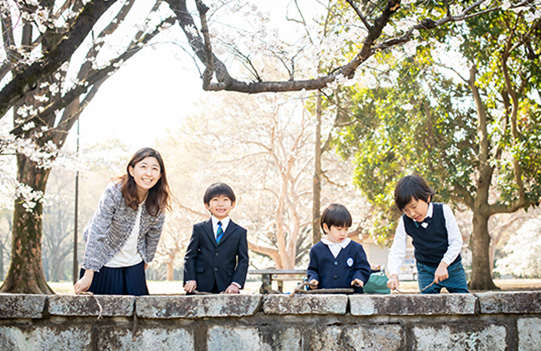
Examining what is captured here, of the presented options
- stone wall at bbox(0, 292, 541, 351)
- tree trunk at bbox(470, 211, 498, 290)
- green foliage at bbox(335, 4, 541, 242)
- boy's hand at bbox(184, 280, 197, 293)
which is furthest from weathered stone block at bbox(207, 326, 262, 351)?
tree trunk at bbox(470, 211, 498, 290)

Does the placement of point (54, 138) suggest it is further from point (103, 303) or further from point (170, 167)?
point (170, 167)

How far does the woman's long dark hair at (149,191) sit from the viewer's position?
11.7 feet

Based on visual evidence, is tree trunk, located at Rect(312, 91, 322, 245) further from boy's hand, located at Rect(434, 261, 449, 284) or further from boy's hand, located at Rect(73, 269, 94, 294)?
boy's hand, located at Rect(73, 269, 94, 294)

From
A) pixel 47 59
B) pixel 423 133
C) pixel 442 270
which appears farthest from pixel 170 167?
pixel 442 270

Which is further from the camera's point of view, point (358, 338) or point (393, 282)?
point (393, 282)

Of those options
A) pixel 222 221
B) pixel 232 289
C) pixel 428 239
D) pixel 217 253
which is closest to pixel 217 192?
pixel 222 221

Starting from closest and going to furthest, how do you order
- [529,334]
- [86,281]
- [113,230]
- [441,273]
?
[529,334] → [86,281] → [113,230] → [441,273]

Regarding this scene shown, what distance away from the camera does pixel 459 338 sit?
3.00 meters

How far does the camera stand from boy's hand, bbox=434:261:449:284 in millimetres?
3660

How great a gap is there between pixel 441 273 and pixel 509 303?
25.8 inches

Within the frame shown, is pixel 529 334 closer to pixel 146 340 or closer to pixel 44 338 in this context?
pixel 146 340

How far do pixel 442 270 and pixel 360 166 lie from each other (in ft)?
38.3

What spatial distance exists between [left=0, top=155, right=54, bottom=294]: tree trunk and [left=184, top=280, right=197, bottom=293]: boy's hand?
8.09 meters

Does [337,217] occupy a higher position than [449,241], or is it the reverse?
[337,217]
